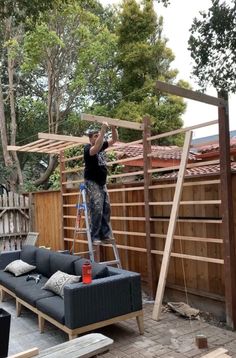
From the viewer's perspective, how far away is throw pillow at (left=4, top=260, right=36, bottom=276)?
16.5 feet

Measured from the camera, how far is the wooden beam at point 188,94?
3.51 metres

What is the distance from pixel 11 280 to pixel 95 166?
193 centimetres

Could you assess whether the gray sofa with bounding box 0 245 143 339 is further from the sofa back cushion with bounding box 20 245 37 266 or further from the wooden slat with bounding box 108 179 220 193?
the wooden slat with bounding box 108 179 220 193

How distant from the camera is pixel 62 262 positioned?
4496 millimetres

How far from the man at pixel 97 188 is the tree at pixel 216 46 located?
5.16ft

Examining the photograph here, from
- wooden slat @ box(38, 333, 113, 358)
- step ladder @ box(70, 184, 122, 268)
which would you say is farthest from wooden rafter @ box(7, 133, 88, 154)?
wooden slat @ box(38, 333, 113, 358)

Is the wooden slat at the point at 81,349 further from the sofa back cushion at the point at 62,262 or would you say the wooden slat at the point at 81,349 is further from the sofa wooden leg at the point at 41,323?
the sofa back cushion at the point at 62,262

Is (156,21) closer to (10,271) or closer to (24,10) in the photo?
(24,10)

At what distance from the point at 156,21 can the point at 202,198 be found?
37.6 ft

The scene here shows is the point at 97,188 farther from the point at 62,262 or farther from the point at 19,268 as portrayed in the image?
the point at 19,268

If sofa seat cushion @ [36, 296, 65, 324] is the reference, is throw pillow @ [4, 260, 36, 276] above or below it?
above

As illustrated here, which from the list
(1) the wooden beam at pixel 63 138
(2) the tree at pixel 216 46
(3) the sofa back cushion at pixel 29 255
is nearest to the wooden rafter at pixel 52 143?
(1) the wooden beam at pixel 63 138

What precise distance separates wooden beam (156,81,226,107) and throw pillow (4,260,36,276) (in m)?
3.16

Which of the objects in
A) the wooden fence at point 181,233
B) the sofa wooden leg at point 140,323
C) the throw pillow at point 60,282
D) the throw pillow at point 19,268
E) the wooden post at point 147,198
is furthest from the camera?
the throw pillow at point 19,268
